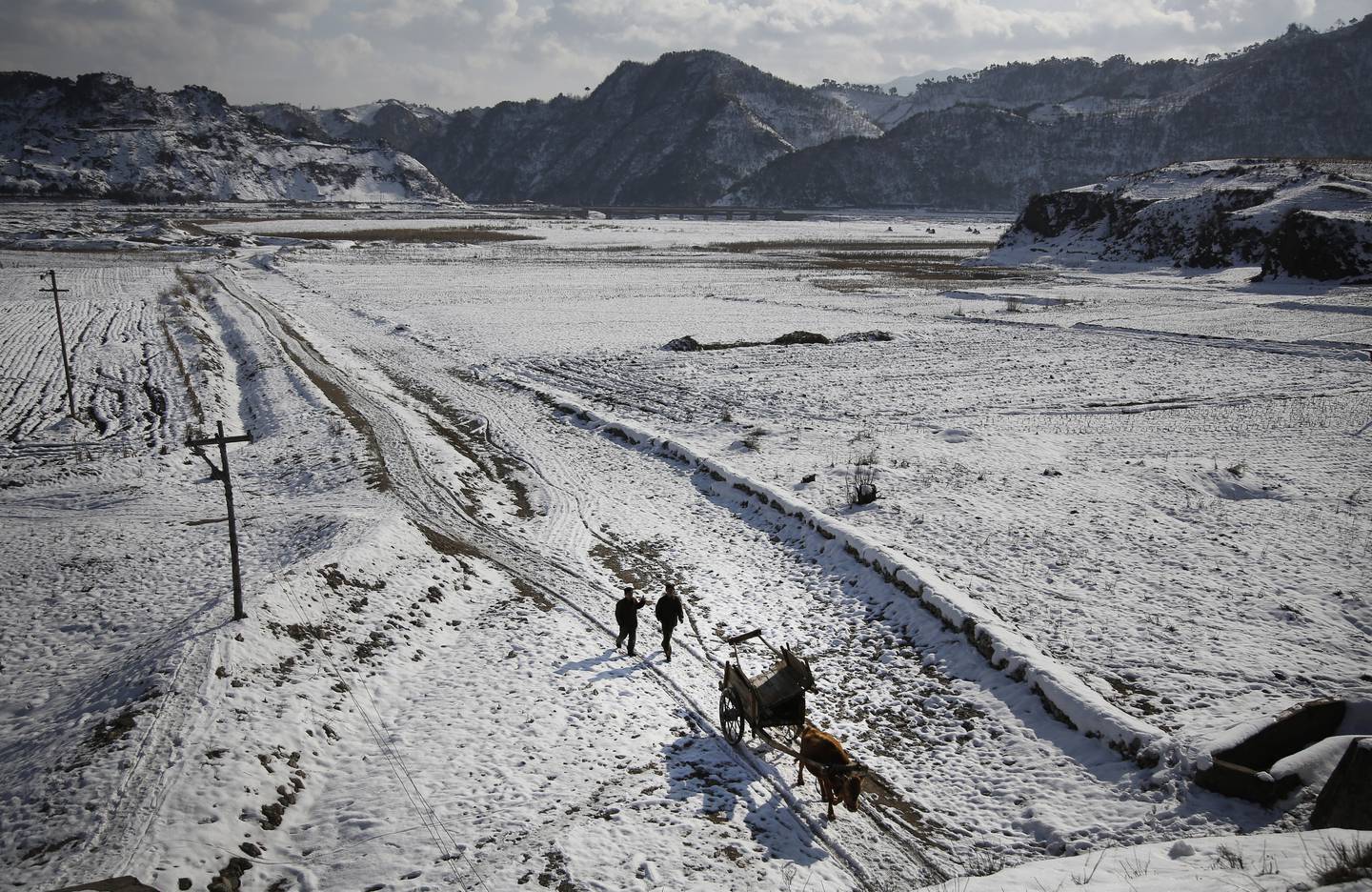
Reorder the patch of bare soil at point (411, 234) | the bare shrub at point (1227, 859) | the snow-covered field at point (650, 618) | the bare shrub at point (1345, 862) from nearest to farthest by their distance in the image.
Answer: the bare shrub at point (1345, 862), the bare shrub at point (1227, 859), the snow-covered field at point (650, 618), the patch of bare soil at point (411, 234)

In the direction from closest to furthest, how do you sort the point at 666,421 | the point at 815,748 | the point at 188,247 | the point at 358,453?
the point at 815,748
the point at 358,453
the point at 666,421
the point at 188,247

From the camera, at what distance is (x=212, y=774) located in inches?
376

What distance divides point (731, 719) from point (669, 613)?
2804 mm

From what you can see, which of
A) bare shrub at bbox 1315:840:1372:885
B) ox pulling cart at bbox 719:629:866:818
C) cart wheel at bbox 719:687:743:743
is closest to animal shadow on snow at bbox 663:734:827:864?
cart wheel at bbox 719:687:743:743

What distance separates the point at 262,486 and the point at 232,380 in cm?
1725

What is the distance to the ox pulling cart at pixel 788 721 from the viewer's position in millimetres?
9414

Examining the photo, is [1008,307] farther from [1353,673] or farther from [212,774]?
[212,774]

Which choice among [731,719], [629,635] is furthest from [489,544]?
[731,719]

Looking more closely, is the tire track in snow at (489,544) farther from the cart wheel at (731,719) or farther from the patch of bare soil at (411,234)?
the patch of bare soil at (411,234)

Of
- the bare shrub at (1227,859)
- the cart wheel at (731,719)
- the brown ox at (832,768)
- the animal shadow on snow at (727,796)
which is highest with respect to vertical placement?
the bare shrub at (1227,859)

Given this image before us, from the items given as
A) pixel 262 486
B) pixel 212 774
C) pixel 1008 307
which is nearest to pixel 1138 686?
pixel 212 774

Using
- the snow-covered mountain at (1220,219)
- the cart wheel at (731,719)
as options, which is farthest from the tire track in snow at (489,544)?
the snow-covered mountain at (1220,219)

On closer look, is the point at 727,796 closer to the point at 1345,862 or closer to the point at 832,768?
the point at 832,768

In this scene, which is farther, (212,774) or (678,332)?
(678,332)
